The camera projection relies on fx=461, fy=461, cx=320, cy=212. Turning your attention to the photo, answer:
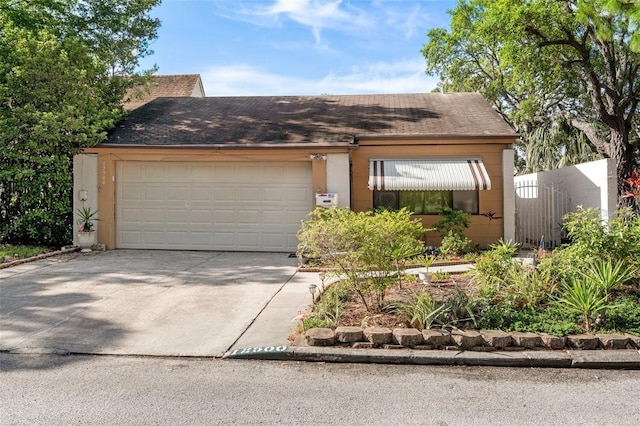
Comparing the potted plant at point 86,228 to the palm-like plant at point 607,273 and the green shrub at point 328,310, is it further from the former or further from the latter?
the palm-like plant at point 607,273

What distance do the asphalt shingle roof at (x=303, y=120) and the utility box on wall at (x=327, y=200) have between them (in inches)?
57.0

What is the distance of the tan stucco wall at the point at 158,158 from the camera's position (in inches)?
462

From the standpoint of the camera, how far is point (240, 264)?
10211 mm

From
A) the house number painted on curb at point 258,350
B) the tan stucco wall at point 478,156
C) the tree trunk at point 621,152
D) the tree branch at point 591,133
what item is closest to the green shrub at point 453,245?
the tan stucco wall at point 478,156

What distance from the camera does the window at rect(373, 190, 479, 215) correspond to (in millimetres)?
12047

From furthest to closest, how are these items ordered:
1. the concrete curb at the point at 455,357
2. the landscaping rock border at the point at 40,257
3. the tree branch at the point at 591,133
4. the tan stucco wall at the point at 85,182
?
the tree branch at the point at 591,133 → the tan stucco wall at the point at 85,182 → the landscaping rock border at the point at 40,257 → the concrete curb at the point at 455,357

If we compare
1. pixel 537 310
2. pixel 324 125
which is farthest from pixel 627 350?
pixel 324 125

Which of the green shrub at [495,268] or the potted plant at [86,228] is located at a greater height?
the potted plant at [86,228]

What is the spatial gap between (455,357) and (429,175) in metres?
7.04

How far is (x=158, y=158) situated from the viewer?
12242mm

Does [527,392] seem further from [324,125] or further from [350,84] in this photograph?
[350,84]

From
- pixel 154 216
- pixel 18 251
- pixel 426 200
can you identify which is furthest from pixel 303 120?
pixel 18 251

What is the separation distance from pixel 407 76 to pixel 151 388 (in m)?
20.3

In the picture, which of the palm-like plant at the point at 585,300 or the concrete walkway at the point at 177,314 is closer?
the concrete walkway at the point at 177,314
